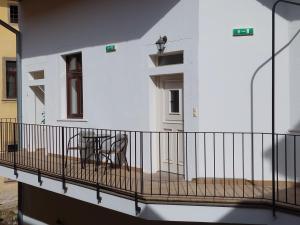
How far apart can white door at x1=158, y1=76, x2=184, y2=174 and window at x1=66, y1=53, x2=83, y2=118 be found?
293cm

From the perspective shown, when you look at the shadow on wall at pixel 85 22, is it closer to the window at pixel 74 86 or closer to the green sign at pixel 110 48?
the green sign at pixel 110 48

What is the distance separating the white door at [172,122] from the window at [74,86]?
2930 millimetres

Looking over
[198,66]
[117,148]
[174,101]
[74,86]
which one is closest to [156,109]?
[174,101]

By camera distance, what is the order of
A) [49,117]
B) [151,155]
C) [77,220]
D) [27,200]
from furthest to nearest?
[27,200], [49,117], [77,220], [151,155]

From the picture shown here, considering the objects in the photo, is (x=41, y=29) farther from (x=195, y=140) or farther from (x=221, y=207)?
(x=221, y=207)

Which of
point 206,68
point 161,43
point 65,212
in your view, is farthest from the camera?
point 65,212

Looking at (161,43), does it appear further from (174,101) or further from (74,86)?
(74,86)

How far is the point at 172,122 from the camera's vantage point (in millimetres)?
8852

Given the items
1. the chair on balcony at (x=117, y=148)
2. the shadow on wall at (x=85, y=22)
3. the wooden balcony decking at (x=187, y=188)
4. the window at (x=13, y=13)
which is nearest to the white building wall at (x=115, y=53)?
the shadow on wall at (x=85, y=22)

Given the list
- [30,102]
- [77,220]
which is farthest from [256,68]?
[30,102]

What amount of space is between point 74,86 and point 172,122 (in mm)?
3597

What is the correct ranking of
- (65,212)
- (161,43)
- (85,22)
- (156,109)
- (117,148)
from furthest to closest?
(65,212), (85,22), (117,148), (156,109), (161,43)

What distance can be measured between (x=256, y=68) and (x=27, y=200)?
8070 millimetres

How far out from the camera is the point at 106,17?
999cm
